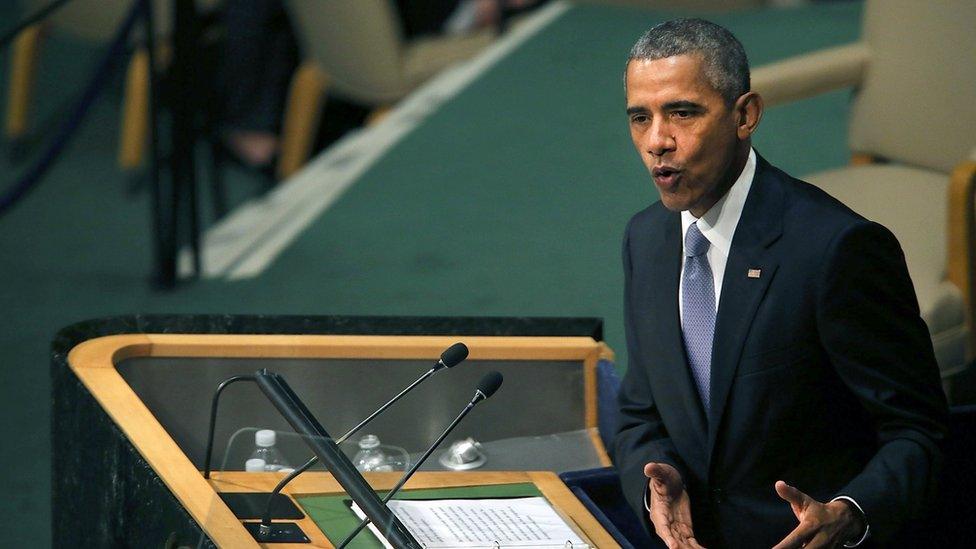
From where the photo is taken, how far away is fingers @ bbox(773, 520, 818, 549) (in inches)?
63.2

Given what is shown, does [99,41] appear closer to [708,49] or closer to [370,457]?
[370,457]

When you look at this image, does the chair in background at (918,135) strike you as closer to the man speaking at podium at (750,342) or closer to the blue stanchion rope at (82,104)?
the man speaking at podium at (750,342)

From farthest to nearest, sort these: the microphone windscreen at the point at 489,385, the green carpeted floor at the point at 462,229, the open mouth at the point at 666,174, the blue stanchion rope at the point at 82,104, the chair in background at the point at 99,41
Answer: the chair in background at the point at 99,41
the blue stanchion rope at the point at 82,104
the green carpeted floor at the point at 462,229
the microphone windscreen at the point at 489,385
the open mouth at the point at 666,174

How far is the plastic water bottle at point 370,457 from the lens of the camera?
2.21 metres

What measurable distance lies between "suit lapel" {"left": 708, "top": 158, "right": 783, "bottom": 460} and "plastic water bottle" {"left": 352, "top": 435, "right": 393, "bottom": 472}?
0.63m

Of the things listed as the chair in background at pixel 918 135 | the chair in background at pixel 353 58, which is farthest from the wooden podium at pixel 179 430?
the chair in background at pixel 353 58

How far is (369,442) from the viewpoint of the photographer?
2.25 m

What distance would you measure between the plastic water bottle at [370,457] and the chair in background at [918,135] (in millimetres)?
1094

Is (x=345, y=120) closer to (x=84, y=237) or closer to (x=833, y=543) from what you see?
(x=84, y=237)

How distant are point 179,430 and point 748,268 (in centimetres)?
95

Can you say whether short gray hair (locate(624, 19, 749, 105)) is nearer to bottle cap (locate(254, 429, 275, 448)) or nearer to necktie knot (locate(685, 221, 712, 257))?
necktie knot (locate(685, 221, 712, 257))

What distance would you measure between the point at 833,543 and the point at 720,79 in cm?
51

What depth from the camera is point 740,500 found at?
1860 millimetres

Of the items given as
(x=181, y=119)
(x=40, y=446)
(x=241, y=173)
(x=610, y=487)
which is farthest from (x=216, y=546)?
(x=241, y=173)
